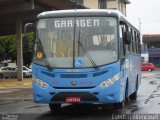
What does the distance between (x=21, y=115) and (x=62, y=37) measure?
2.61 meters

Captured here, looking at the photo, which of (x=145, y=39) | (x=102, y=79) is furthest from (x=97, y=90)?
(x=145, y=39)

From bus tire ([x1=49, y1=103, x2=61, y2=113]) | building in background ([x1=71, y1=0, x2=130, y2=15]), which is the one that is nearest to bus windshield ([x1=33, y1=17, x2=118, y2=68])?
bus tire ([x1=49, y1=103, x2=61, y2=113])

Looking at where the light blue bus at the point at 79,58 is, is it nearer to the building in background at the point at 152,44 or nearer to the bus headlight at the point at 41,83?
the bus headlight at the point at 41,83

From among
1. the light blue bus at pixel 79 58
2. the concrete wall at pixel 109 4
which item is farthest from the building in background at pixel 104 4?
the light blue bus at pixel 79 58

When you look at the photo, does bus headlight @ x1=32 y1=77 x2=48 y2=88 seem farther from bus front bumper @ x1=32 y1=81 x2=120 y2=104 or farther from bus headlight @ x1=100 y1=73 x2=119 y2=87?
bus headlight @ x1=100 y1=73 x2=119 y2=87

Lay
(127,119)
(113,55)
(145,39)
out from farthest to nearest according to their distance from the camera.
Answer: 1. (145,39)
2. (113,55)
3. (127,119)

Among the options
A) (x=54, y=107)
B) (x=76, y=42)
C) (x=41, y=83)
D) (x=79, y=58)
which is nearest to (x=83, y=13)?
(x=76, y=42)

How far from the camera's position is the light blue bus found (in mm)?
13305

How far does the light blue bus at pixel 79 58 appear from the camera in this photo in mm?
13305

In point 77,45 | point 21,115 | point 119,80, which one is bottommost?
point 21,115

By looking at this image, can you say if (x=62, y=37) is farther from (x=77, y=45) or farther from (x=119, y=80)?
(x=119, y=80)

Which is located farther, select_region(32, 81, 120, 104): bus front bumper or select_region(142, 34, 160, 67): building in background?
select_region(142, 34, 160, 67): building in background

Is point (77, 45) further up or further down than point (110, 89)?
further up

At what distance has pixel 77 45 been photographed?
13.7 metres
